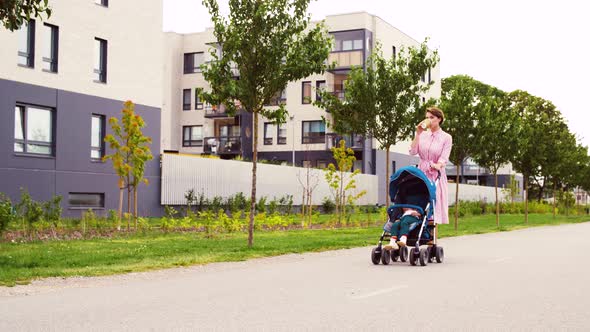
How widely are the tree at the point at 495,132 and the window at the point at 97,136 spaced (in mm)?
14099

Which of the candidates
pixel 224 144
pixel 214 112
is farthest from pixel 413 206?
pixel 214 112

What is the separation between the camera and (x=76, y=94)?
29.7 metres

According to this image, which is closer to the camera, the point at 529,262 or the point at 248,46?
the point at 529,262

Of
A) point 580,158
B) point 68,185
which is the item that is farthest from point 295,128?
point 68,185

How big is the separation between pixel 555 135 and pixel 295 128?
62.0 ft

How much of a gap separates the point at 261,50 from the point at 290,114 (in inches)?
1506

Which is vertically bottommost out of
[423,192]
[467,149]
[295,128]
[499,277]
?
[499,277]

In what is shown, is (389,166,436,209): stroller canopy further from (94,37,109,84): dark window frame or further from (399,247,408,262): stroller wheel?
(94,37,109,84): dark window frame

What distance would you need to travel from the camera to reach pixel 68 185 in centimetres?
2891

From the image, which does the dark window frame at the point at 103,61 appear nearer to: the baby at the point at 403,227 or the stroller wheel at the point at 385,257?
the stroller wheel at the point at 385,257

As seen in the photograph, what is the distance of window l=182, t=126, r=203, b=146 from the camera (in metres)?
55.2

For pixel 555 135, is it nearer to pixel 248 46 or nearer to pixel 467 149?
pixel 467 149

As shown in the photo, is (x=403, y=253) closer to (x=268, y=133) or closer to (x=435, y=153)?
(x=435, y=153)

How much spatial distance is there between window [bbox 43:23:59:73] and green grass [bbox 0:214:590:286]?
11747mm
